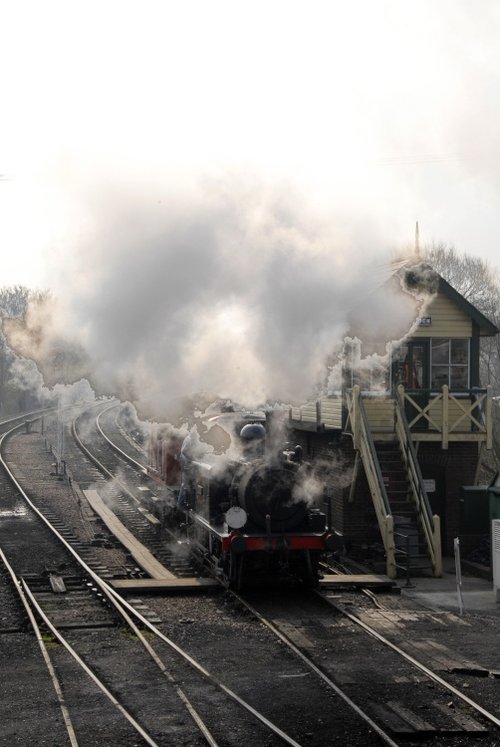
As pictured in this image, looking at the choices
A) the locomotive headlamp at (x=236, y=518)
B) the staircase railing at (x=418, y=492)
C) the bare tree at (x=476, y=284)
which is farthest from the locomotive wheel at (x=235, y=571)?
the bare tree at (x=476, y=284)

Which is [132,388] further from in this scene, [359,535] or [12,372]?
[12,372]

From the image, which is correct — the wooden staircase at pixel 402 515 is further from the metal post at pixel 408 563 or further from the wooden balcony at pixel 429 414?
the wooden balcony at pixel 429 414

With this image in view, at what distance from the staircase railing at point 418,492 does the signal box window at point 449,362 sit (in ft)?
5.55

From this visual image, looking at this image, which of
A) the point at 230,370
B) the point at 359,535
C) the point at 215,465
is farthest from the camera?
the point at 359,535

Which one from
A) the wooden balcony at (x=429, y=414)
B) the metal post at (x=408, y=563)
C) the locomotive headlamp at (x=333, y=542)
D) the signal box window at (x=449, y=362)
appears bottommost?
the metal post at (x=408, y=563)

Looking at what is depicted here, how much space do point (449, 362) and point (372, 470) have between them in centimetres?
351

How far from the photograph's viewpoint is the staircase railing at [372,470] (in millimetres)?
16031

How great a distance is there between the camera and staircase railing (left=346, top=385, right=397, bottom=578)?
16.0m

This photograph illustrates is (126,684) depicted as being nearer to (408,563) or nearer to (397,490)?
(408,563)

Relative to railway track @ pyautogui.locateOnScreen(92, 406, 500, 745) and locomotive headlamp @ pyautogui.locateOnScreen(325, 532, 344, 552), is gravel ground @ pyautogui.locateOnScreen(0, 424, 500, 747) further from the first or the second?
locomotive headlamp @ pyautogui.locateOnScreen(325, 532, 344, 552)

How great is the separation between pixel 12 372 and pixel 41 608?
179ft

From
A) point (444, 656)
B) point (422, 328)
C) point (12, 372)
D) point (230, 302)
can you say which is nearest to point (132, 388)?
point (230, 302)

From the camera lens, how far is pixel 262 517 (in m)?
14.0

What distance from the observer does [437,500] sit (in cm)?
1933
